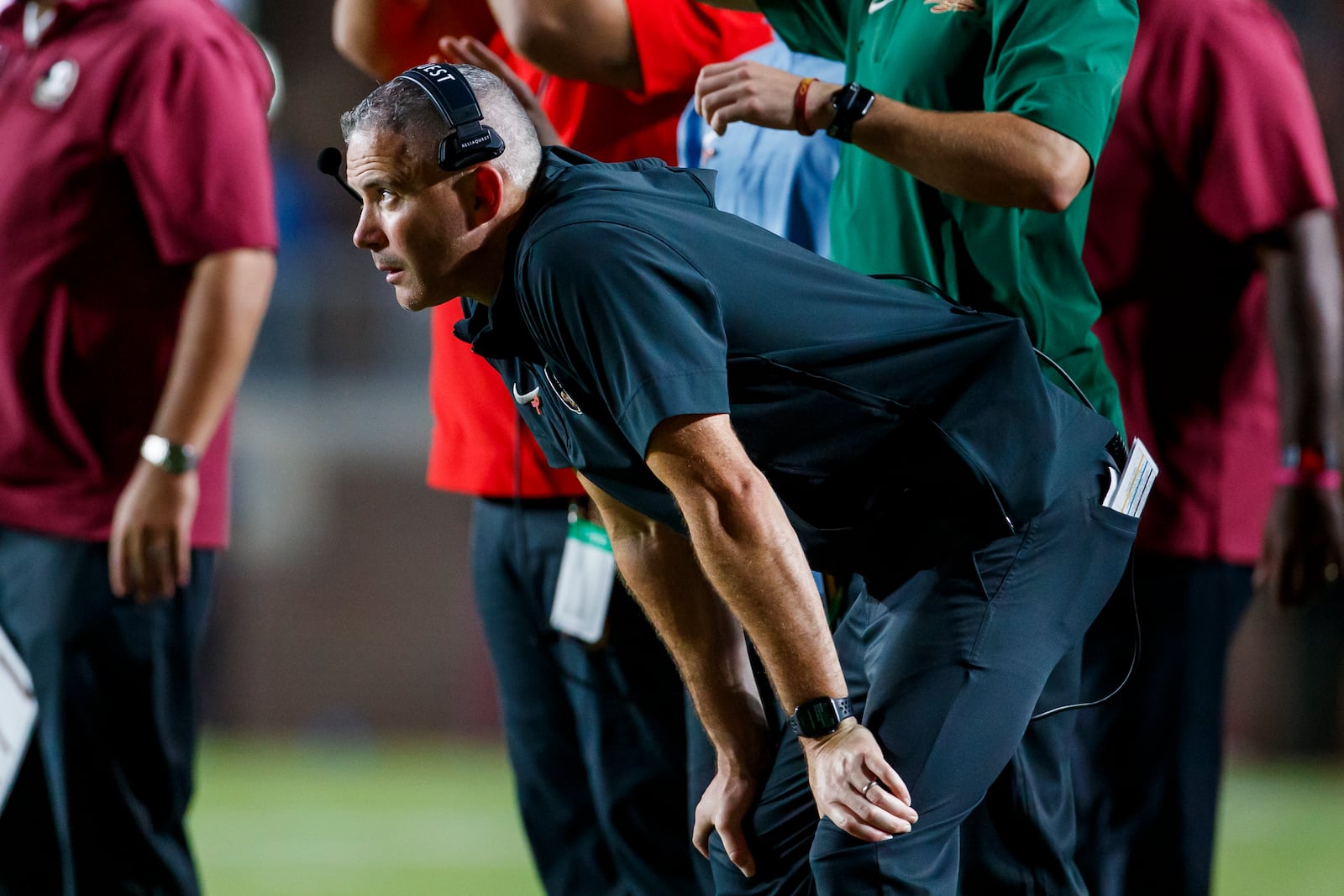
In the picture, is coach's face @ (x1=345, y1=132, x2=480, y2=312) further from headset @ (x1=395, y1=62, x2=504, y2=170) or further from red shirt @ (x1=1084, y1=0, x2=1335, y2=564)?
red shirt @ (x1=1084, y1=0, x2=1335, y2=564)

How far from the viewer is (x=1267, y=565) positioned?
10.9ft

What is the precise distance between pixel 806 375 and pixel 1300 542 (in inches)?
65.0

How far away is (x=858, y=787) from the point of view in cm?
199

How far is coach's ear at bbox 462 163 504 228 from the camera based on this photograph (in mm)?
2137

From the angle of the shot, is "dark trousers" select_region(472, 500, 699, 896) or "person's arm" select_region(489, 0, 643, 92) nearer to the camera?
"person's arm" select_region(489, 0, 643, 92)

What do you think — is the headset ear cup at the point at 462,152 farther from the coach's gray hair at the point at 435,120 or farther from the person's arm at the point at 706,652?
the person's arm at the point at 706,652

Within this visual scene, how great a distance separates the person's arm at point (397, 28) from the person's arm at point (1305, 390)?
1.61 metres

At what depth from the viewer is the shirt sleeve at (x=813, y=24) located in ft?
8.84

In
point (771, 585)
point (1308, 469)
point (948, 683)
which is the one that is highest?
point (771, 585)

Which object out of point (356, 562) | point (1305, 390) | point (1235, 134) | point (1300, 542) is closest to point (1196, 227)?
point (1235, 134)

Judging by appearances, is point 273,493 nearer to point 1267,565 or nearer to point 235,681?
point 235,681

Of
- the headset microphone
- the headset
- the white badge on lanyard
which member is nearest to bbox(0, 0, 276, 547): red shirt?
the white badge on lanyard

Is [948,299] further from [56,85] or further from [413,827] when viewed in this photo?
[413,827]

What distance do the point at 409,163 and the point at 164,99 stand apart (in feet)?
4.33
